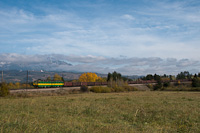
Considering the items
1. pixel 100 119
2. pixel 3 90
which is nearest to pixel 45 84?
pixel 3 90

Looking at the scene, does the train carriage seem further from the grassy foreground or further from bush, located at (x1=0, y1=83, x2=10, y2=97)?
the grassy foreground

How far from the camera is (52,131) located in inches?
247

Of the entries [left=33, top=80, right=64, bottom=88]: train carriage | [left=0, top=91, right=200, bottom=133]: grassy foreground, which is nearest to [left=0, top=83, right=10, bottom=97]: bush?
[left=0, top=91, right=200, bottom=133]: grassy foreground

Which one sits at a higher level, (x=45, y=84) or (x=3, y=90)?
(x=3, y=90)

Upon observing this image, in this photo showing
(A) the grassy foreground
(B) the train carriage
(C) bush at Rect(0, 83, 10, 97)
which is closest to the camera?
(A) the grassy foreground

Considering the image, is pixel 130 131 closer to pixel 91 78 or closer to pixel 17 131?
pixel 17 131

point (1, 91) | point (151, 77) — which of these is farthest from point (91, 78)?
point (1, 91)

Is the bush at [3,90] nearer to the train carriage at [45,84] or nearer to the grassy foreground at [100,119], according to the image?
the grassy foreground at [100,119]

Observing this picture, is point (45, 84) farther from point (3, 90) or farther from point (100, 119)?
point (100, 119)

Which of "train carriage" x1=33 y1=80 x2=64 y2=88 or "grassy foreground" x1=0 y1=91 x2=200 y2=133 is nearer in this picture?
"grassy foreground" x1=0 y1=91 x2=200 y2=133

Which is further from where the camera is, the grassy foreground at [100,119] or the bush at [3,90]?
the bush at [3,90]

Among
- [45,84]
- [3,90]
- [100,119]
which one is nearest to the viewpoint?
[100,119]

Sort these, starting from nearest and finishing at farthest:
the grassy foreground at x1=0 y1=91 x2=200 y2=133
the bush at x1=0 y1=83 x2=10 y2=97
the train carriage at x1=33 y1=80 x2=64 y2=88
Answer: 1. the grassy foreground at x1=0 y1=91 x2=200 y2=133
2. the bush at x1=0 y1=83 x2=10 y2=97
3. the train carriage at x1=33 y1=80 x2=64 y2=88

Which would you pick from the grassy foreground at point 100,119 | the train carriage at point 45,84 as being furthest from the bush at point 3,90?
the train carriage at point 45,84
